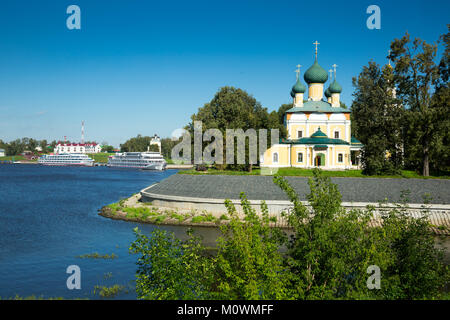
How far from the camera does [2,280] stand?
17875mm

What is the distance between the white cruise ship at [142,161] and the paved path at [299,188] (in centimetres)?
8378

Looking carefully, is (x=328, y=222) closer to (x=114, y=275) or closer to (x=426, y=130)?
(x=114, y=275)

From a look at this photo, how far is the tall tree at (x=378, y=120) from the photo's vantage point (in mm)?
39000

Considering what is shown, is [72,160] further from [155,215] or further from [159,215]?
[159,215]

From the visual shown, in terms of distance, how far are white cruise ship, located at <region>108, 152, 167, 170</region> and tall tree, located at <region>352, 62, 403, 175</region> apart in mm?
66282

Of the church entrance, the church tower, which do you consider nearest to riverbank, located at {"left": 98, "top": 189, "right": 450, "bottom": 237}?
the church entrance

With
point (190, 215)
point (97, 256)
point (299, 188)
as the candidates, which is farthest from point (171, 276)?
point (299, 188)

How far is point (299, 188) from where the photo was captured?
1329 inches

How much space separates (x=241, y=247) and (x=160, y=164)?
11043cm
